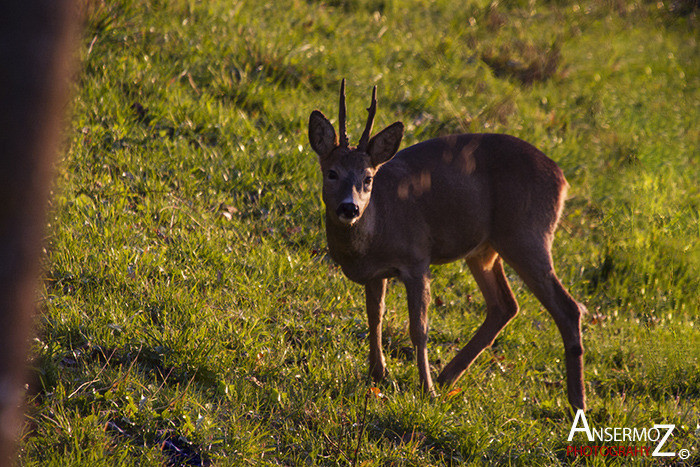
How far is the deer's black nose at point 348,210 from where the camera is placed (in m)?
4.45

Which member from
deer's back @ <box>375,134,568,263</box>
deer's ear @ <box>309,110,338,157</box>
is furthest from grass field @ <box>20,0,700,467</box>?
deer's ear @ <box>309,110,338,157</box>

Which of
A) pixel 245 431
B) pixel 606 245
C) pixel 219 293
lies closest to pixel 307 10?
pixel 606 245

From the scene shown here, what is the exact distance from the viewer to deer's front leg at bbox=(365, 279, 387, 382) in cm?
514

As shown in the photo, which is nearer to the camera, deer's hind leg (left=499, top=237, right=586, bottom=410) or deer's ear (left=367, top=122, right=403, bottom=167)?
deer's ear (left=367, top=122, right=403, bottom=167)

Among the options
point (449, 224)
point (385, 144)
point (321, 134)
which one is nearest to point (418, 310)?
point (449, 224)

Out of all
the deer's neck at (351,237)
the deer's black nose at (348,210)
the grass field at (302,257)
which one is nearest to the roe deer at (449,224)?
the deer's neck at (351,237)

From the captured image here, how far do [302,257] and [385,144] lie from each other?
1668 millimetres

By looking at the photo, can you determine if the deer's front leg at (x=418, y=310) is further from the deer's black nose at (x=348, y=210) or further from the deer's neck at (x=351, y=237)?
the deer's black nose at (x=348, y=210)

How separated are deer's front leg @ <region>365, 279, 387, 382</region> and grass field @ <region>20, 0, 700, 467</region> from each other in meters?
0.12

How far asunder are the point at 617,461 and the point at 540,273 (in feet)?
4.38

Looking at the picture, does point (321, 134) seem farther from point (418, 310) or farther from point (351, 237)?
point (418, 310)

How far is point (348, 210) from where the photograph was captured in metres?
4.45

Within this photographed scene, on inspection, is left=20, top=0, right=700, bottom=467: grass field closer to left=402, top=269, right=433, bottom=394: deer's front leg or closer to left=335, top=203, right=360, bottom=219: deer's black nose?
left=402, top=269, right=433, bottom=394: deer's front leg

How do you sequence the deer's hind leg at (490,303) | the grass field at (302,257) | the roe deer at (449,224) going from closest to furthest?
1. the grass field at (302,257)
2. the roe deer at (449,224)
3. the deer's hind leg at (490,303)
